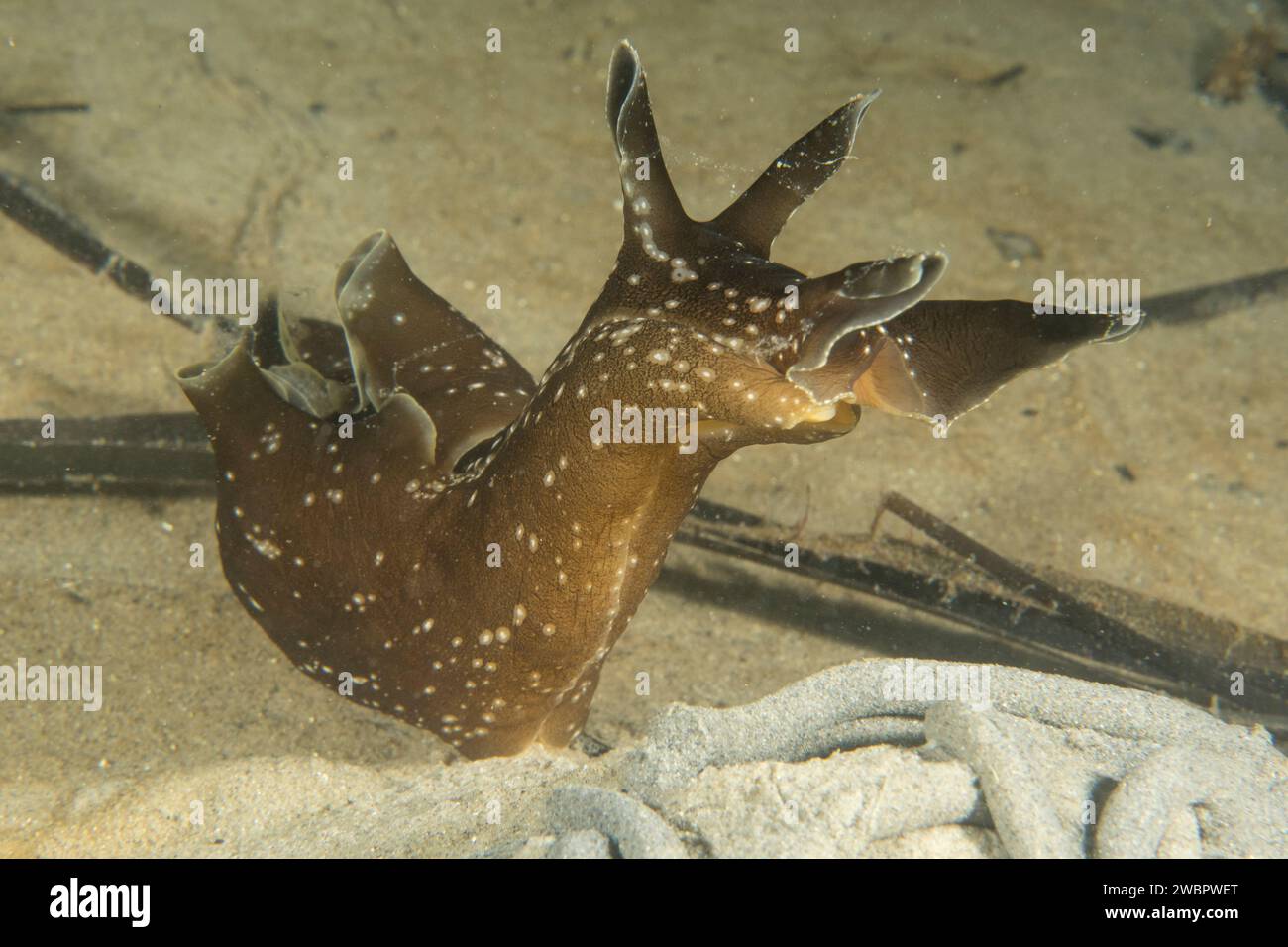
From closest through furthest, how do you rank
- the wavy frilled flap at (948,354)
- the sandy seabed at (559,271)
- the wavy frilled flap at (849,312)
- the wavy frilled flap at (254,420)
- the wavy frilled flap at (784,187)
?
Result: the wavy frilled flap at (849,312), the wavy frilled flap at (948,354), the wavy frilled flap at (784,187), the wavy frilled flap at (254,420), the sandy seabed at (559,271)

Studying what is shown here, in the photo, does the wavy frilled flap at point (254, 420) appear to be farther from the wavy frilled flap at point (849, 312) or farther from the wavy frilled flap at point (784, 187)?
the wavy frilled flap at point (849, 312)

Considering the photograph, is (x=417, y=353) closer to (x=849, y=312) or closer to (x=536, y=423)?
(x=536, y=423)

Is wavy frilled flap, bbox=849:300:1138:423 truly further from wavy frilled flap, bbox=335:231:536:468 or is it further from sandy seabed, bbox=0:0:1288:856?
Answer: wavy frilled flap, bbox=335:231:536:468

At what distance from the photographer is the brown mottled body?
7.04ft

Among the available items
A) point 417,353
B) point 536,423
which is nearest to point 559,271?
point 417,353

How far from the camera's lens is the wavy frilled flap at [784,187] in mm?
2426

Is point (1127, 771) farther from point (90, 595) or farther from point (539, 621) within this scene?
point (90, 595)

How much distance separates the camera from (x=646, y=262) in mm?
2404

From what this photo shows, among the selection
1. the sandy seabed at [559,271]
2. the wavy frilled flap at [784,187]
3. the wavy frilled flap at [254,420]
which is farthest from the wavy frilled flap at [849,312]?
the wavy frilled flap at [254,420]

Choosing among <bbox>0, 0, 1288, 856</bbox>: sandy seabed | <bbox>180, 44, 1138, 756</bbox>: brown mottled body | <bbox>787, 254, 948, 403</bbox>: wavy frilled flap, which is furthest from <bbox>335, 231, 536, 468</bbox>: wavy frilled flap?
<bbox>787, 254, 948, 403</bbox>: wavy frilled flap

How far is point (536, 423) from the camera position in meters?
2.56

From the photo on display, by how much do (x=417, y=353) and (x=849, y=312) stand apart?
1958mm
